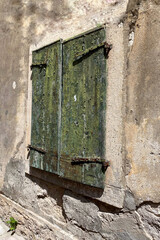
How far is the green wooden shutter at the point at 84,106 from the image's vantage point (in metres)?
1.93

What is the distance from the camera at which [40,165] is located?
2.50 metres

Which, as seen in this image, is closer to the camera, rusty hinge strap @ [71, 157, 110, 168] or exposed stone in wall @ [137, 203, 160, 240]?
exposed stone in wall @ [137, 203, 160, 240]

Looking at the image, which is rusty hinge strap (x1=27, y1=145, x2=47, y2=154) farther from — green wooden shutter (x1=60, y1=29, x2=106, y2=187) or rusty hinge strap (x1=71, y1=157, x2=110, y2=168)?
rusty hinge strap (x1=71, y1=157, x2=110, y2=168)

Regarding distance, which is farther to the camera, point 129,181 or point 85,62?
point 85,62

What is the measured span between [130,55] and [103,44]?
0.25 meters

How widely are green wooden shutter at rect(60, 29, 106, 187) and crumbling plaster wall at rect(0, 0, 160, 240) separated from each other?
3.0 inches

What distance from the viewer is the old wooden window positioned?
1941mm

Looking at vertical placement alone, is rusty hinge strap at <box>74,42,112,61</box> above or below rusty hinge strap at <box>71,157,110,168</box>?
above

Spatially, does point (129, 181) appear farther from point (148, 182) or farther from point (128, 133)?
point (128, 133)

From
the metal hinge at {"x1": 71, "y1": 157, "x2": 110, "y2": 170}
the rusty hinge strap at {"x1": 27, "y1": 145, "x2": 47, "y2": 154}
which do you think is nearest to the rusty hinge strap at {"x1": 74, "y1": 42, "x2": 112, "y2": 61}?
the metal hinge at {"x1": 71, "y1": 157, "x2": 110, "y2": 170}

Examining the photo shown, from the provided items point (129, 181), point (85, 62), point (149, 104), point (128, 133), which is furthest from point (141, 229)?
point (85, 62)

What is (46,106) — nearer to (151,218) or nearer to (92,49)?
(92,49)

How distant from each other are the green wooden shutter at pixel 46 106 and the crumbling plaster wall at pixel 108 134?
0.18m

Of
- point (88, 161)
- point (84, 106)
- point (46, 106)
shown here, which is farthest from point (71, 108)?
point (88, 161)
